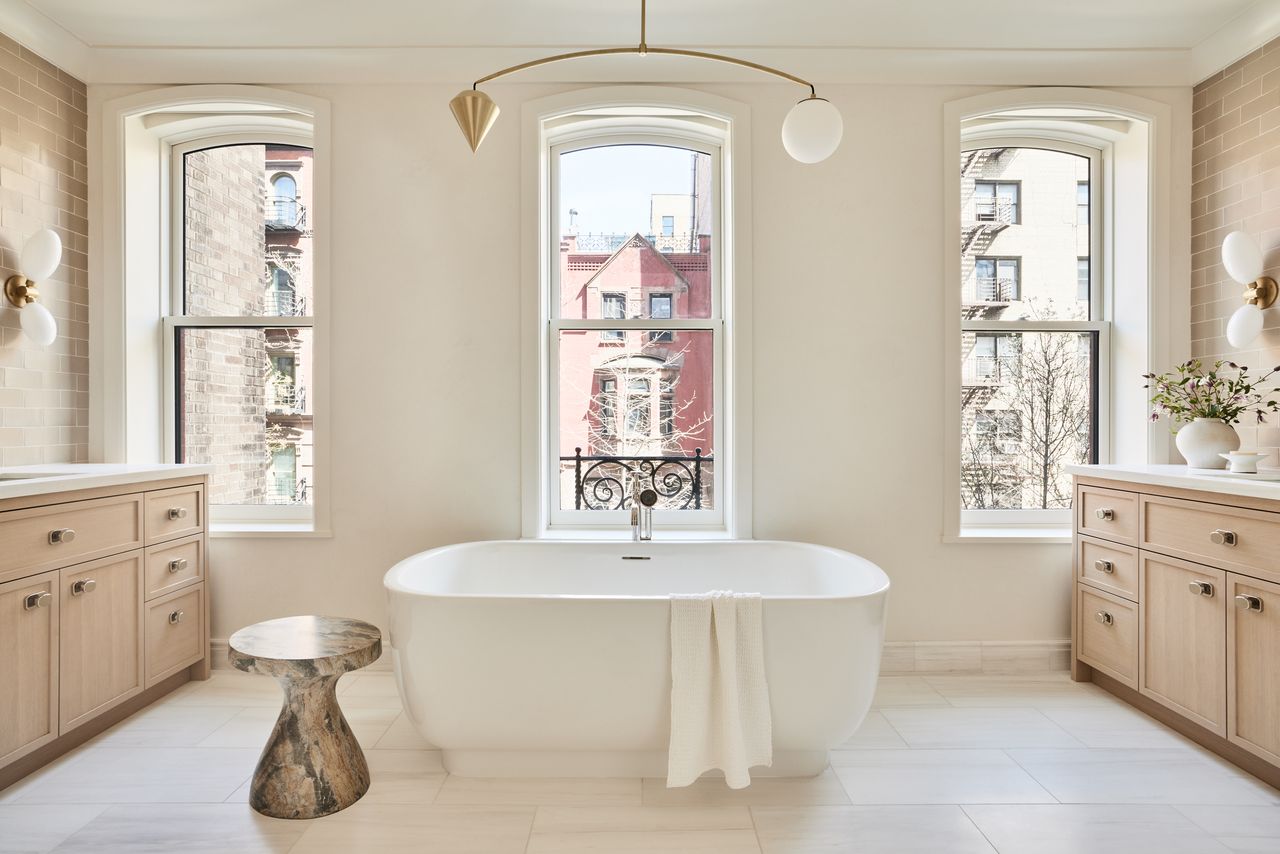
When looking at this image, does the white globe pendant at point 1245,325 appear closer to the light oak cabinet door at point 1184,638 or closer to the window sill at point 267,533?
the light oak cabinet door at point 1184,638

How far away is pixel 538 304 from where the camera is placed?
9.94ft

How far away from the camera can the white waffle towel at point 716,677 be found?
1.98 m

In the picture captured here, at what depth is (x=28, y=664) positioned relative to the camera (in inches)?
82.5

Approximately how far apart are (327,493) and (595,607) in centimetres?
157

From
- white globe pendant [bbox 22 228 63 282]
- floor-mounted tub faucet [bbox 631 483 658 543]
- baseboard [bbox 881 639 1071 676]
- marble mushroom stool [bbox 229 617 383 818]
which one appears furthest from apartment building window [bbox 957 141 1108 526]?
white globe pendant [bbox 22 228 63 282]

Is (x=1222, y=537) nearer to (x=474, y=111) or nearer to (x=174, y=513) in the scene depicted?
(x=474, y=111)

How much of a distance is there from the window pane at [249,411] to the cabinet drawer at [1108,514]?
10.7 feet

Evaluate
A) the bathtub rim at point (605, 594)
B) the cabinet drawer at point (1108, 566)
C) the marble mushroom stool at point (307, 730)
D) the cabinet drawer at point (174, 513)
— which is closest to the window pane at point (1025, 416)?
the cabinet drawer at point (1108, 566)

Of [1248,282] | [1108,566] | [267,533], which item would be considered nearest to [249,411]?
[267,533]

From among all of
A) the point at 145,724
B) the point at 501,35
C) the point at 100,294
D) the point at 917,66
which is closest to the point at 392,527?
the point at 145,724

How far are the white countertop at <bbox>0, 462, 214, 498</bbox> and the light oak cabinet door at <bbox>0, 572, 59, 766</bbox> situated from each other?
264 millimetres

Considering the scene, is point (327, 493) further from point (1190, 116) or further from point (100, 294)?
point (1190, 116)

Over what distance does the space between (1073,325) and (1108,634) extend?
1.34 metres

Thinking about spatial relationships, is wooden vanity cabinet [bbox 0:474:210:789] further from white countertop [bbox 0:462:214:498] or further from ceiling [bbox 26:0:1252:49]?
ceiling [bbox 26:0:1252:49]
